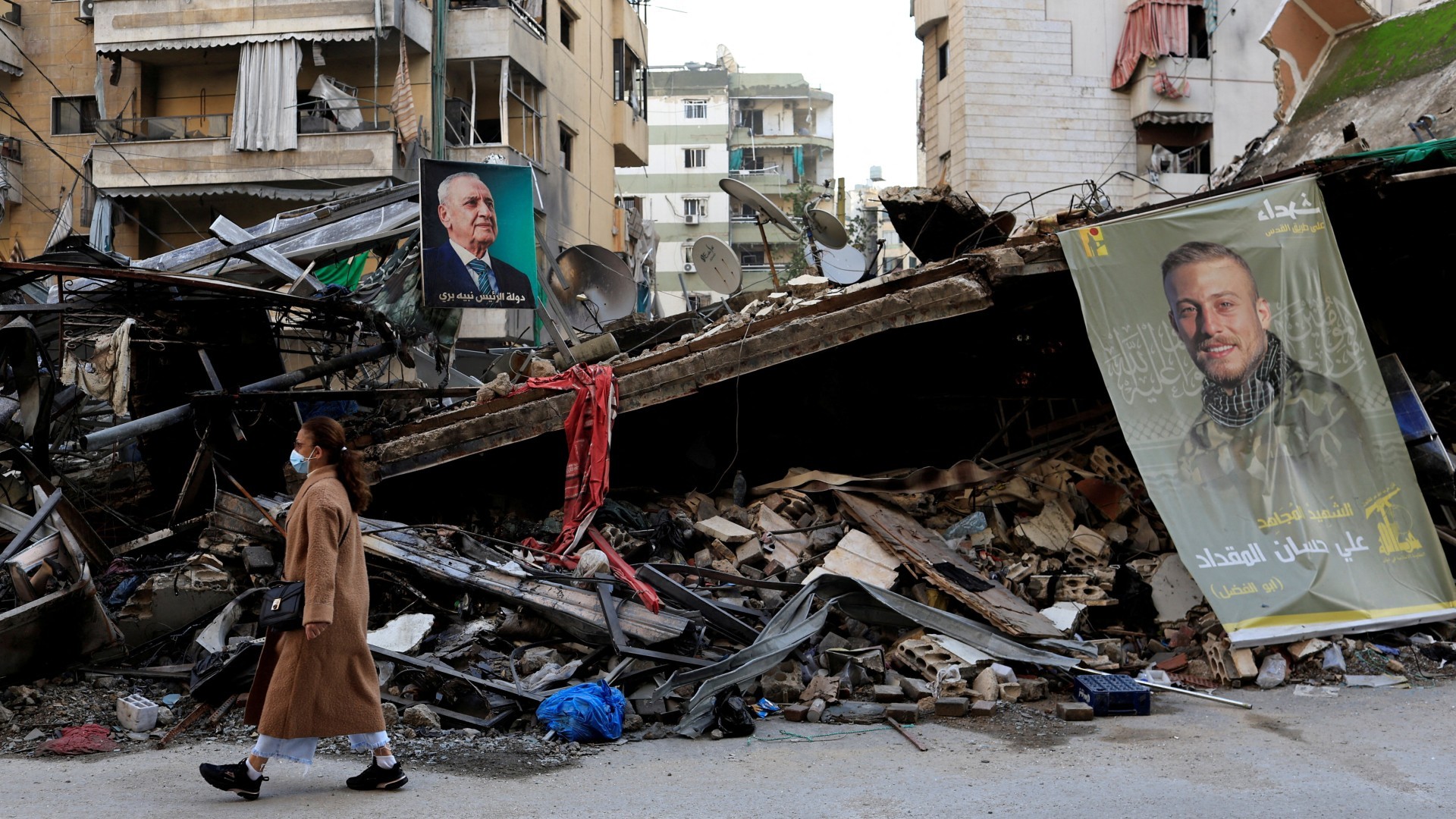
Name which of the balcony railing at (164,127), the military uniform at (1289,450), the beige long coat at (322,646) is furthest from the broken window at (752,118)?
the beige long coat at (322,646)

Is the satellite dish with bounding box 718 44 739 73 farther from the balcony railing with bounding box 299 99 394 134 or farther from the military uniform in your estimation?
the military uniform

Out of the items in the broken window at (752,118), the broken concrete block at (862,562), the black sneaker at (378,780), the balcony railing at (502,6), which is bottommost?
the black sneaker at (378,780)

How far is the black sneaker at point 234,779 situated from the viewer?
4.77 meters

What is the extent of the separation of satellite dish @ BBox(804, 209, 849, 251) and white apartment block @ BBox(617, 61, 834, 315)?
3635 cm

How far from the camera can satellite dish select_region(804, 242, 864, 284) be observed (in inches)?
493

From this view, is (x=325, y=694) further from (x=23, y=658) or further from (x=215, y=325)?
(x=215, y=325)

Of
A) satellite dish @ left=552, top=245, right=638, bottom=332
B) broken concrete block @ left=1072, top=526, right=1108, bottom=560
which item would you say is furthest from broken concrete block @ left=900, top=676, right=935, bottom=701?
satellite dish @ left=552, top=245, right=638, bottom=332

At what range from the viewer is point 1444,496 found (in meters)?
9.07

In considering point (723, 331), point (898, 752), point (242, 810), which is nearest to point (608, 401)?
point (723, 331)

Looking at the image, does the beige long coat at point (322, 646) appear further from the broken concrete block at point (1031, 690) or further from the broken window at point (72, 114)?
the broken window at point (72, 114)

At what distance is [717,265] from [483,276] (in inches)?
173

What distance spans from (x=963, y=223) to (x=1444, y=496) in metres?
4.68

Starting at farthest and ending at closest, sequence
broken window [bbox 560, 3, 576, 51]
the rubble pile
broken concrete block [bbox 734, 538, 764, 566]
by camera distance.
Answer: broken window [bbox 560, 3, 576, 51] → broken concrete block [bbox 734, 538, 764, 566] → the rubble pile

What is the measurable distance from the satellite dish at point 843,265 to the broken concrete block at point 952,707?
6620mm
